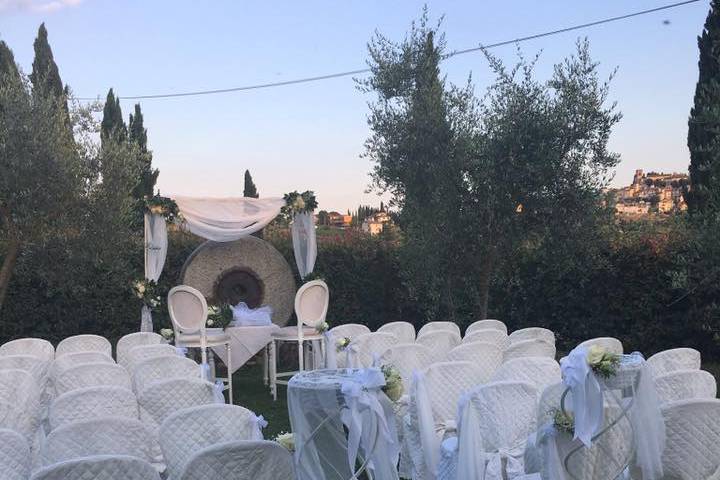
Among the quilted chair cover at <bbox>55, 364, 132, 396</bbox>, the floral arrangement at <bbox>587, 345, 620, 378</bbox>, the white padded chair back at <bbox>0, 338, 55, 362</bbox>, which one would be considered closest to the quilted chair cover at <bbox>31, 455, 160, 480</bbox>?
the floral arrangement at <bbox>587, 345, 620, 378</bbox>

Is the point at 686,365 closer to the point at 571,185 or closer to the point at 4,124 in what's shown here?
the point at 571,185

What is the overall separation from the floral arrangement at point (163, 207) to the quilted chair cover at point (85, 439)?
7.16m

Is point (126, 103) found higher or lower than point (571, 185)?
higher

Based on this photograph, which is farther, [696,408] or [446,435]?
[446,435]

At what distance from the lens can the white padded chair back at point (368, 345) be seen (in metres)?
7.84

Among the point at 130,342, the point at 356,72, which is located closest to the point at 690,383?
the point at 130,342

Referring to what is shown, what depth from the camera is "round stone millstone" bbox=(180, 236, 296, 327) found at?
479 inches

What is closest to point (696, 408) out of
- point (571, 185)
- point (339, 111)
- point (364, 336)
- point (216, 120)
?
point (364, 336)

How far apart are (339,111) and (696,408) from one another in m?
9.32

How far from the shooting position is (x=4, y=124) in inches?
368

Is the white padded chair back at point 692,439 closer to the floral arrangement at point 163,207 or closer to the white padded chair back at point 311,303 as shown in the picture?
the white padded chair back at point 311,303

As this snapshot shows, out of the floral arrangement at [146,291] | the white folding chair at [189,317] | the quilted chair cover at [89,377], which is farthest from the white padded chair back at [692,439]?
the floral arrangement at [146,291]

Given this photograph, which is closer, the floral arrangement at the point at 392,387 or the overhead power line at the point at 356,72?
the floral arrangement at the point at 392,387

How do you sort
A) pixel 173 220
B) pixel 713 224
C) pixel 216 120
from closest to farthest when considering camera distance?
pixel 713 224
pixel 173 220
pixel 216 120
